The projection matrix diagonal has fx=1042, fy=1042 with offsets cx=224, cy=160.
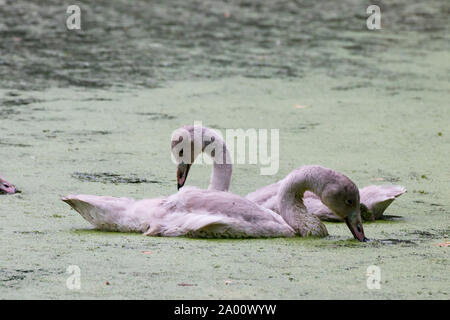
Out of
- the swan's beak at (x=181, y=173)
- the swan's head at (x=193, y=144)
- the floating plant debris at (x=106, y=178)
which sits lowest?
the floating plant debris at (x=106, y=178)

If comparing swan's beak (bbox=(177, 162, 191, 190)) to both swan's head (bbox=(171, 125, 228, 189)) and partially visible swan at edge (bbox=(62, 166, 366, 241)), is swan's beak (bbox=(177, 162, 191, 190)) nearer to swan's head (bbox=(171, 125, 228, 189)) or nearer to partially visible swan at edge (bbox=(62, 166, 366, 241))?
swan's head (bbox=(171, 125, 228, 189))

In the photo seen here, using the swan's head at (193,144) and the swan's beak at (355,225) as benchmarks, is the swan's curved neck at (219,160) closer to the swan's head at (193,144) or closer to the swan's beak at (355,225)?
the swan's head at (193,144)

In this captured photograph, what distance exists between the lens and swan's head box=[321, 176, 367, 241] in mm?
5004

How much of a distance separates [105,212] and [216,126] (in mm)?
2871

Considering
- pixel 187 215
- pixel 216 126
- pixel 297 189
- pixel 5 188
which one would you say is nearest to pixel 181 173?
pixel 187 215

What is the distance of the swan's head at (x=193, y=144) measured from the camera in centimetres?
560

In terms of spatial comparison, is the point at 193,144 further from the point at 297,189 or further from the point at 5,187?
the point at 5,187

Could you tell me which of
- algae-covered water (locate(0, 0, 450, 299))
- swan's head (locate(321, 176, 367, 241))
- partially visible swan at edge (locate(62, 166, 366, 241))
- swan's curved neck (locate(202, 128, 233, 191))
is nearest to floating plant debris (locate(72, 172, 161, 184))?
algae-covered water (locate(0, 0, 450, 299))

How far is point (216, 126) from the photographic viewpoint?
7867 millimetres

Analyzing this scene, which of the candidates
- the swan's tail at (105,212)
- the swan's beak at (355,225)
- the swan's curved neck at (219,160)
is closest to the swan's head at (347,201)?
the swan's beak at (355,225)

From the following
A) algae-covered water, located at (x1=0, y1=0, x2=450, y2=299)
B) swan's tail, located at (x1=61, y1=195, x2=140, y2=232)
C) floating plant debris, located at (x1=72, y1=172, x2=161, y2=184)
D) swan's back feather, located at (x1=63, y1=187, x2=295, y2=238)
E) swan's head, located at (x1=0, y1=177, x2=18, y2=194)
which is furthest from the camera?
floating plant debris, located at (x1=72, y1=172, x2=161, y2=184)

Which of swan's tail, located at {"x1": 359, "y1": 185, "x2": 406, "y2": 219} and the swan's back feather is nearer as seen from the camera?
the swan's back feather

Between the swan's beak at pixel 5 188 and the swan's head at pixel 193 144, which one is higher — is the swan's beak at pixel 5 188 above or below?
below
